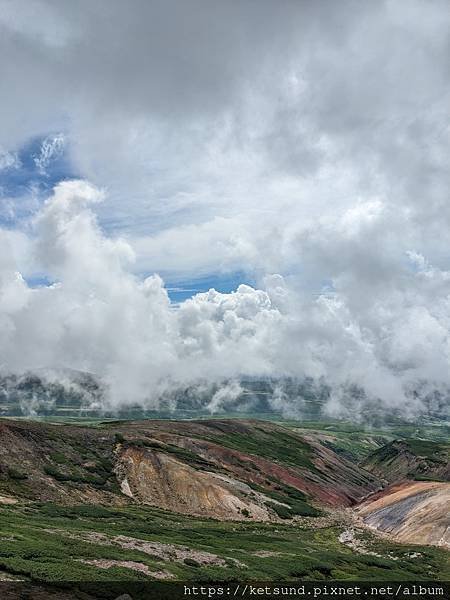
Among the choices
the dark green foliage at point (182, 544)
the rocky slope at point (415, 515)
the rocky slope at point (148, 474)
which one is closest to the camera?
the dark green foliage at point (182, 544)

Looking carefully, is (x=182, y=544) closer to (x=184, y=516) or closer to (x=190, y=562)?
(x=190, y=562)

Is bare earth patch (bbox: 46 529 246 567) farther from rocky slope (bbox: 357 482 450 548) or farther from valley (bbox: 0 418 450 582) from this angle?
rocky slope (bbox: 357 482 450 548)

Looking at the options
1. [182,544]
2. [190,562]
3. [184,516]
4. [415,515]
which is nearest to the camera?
[190,562]

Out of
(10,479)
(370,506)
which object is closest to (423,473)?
(370,506)

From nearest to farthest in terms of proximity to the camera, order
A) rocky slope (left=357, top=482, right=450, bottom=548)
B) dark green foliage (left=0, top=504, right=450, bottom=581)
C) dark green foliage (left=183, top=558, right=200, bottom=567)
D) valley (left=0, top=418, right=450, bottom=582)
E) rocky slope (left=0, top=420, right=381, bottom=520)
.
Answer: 1. dark green foliage (left=0, top=504, right=450, bottom=581)
2. valley (left=0, top=418, right=450, bottom=582)
3. dark green foliage (left=183, top=558, right=200, bottom=567)
4. rocky slope (left=0, top=420, right=381, bottom=520)
5. rocky slope (left=357, top=482, right=450, bottom=548)

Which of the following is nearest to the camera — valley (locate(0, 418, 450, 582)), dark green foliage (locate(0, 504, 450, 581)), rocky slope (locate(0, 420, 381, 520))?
dark green foliage (locate(0, 504, 450, 581))

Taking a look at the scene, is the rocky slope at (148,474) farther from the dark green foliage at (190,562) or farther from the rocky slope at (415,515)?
the dark green foliage at (190,562)

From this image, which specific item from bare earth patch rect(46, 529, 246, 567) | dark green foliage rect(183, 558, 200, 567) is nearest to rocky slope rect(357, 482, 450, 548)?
bare earth patch rect(46, 529, 246, 567)

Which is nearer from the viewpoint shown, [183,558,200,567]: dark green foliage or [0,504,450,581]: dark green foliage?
[0,504,450,581]: dark green foliage

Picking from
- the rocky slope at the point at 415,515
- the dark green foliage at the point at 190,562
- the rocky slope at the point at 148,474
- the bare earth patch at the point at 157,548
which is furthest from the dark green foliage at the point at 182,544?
the rocky slope at the point at 148,474

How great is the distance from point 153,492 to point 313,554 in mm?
42757

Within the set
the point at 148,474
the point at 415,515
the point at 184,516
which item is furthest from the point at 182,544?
the point at 415,515

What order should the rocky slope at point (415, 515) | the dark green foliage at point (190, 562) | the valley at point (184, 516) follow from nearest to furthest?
the valley at point (184, 516), the dark green foliage at point (190, 562), the rocky slope at point (415, 515)

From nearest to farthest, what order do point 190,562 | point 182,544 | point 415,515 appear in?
point 190,562, point 182,544, point 415,515
